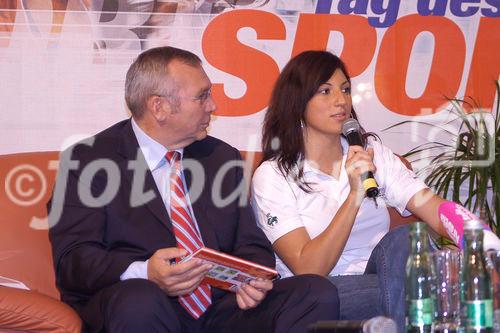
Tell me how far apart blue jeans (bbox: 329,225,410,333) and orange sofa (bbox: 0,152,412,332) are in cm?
57

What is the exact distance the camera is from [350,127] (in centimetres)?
309

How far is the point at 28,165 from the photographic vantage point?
11.3 feet

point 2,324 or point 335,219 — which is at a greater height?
point 335,219

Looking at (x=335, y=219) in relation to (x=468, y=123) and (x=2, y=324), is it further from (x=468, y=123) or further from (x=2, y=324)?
(x=468, y=123)

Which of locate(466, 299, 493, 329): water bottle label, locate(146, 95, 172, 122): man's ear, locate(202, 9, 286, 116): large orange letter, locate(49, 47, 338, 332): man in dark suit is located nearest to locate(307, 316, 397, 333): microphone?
locate(466, 299, 493, 329): water bottle label

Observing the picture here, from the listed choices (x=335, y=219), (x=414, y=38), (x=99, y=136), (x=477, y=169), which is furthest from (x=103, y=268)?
(x=414, y=38)

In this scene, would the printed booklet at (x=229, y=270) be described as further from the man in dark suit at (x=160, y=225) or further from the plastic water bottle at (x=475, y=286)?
the plastic water bottle at (x=475, y=286)

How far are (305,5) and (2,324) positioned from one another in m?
2.47

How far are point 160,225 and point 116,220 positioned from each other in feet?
0.48

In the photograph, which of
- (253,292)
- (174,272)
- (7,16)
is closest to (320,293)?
(253,292)

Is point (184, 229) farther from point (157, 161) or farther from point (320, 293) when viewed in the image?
point (320, 293)

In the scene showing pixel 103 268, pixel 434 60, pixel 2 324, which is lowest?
pixel 2 324

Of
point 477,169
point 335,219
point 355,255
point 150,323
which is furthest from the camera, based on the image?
point 477,169

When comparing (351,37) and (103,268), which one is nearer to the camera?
(103,268)
